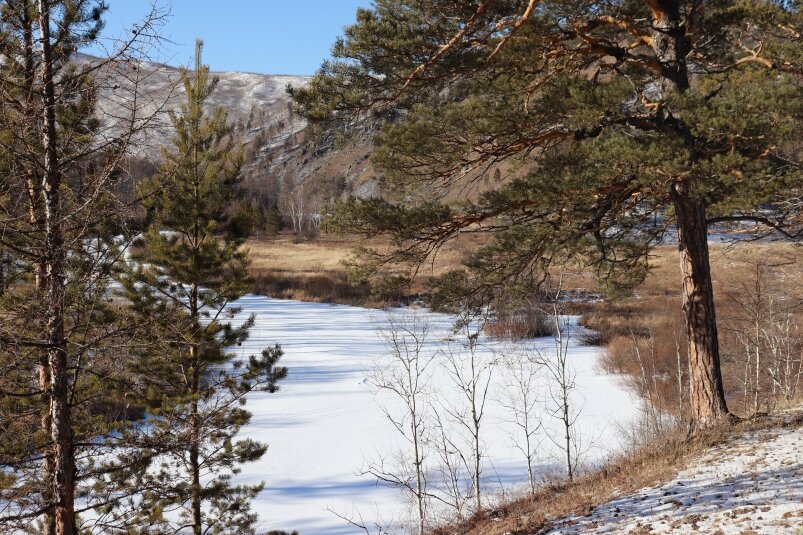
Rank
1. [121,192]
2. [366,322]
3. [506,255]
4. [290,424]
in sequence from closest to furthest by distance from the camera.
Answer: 1. [121,192]
2. [506,255]
3. [290,424]
4. [366,322]

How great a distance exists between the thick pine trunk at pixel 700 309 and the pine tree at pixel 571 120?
2 cm

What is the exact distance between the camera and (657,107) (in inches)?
239

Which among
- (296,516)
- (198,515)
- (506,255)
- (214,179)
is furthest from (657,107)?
(296,516)

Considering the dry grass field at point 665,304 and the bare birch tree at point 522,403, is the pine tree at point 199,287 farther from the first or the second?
the bare birch tree at point 522,403

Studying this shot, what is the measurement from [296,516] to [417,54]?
8.51 meters

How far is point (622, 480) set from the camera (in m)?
6.77

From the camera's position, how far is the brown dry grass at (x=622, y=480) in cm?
618

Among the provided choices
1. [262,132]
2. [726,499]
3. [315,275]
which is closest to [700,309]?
[726,499]

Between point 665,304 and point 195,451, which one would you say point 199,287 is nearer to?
point 195,451

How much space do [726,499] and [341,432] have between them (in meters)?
11.0

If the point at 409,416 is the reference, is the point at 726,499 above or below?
above

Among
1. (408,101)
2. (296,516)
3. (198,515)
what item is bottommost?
(296,516)

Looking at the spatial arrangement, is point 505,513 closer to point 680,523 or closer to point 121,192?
point 680,523

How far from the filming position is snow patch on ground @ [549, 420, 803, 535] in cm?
455
